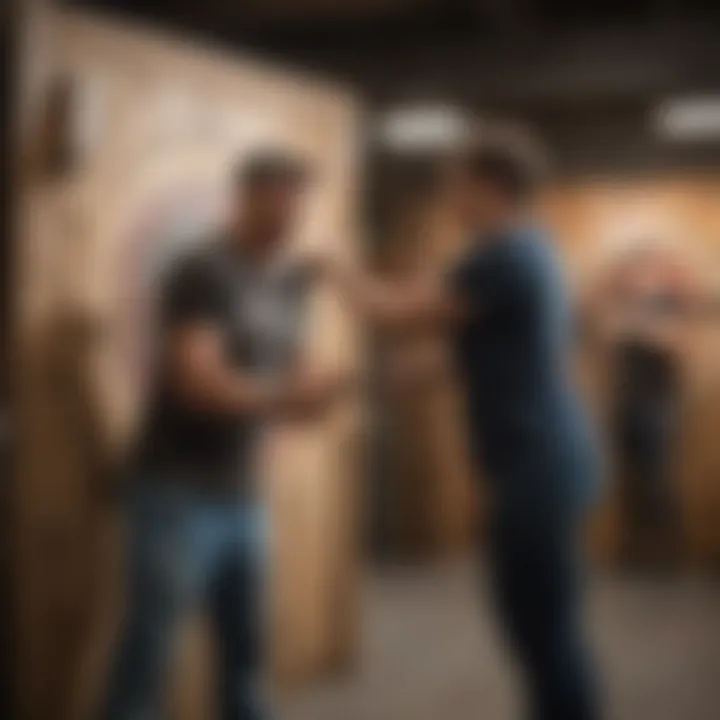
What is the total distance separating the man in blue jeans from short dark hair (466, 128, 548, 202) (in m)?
0.25

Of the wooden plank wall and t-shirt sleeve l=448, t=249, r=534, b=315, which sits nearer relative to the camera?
t-shirt sleeve l=448, t=249, r=534, b=315

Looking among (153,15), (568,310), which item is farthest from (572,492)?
(153,15)

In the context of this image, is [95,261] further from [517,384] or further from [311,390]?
[517,384]

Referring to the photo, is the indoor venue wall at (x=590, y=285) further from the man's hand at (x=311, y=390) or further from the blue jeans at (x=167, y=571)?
the blue jeans at (x=167, y=571)

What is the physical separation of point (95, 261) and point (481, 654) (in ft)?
2.49

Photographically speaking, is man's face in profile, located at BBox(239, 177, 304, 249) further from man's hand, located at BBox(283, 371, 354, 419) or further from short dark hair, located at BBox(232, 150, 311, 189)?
man's hand, located at BBox(283, 371, 354, 419)

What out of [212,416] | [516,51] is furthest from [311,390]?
[516,51]

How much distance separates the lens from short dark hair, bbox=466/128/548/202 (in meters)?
1.79

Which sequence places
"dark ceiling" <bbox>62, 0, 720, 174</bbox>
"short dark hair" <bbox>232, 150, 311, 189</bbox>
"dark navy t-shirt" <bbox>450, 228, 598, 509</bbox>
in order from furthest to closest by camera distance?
"dark ceiling" <bbox>62, 0, 720, 174</bbox>
"short dark hair" <bbox>232, 150, 311, 189</bbox>
"dark navy t-shirt" <bbox>450, 228, 598, 509</bbox>

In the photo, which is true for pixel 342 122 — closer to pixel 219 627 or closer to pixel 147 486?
pixel 147 486

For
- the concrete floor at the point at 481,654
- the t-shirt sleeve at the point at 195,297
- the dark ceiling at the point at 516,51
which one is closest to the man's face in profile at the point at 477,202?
the dark ceiling at the point at 516,51

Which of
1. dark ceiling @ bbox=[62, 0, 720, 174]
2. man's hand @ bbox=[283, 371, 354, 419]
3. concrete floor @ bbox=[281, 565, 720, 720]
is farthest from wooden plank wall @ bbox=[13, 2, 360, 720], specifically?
concrete floor @ bbox=[281, 565, 720, 720]

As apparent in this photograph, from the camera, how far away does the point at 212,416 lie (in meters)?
1.77

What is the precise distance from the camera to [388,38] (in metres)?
2.29
